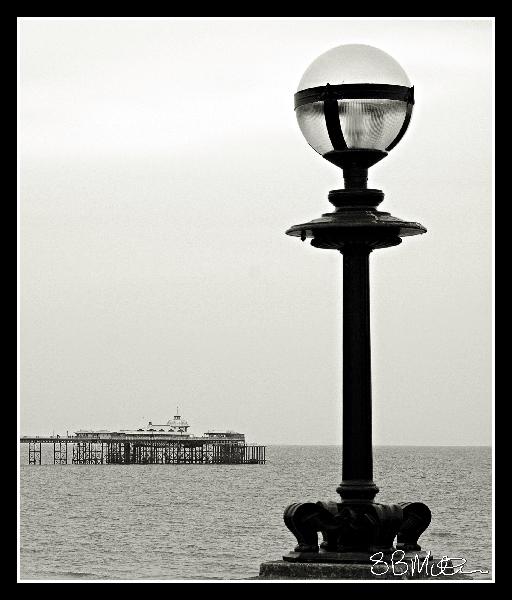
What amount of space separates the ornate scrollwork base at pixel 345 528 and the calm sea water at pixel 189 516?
42.6 feet

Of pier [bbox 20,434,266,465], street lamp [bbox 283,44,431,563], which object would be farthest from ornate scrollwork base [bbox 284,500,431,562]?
pier [bbox 20,434,266,465]

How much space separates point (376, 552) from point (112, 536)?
6510 cm

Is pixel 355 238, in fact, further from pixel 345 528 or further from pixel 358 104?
pixel 345 528

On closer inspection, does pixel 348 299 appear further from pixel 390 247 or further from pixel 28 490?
pixel 28 490

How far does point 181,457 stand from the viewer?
18475cm

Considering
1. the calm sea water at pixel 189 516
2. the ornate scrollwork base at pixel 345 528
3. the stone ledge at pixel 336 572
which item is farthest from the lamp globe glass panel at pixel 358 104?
the calm sea water at pixel 189 516

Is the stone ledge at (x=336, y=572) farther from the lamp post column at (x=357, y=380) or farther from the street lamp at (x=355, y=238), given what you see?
the lamp post column at (x=357, y=380)

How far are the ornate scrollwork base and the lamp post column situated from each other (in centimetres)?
10

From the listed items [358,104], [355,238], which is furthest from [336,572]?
[358,104]

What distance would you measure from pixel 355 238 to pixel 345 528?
1.63 m

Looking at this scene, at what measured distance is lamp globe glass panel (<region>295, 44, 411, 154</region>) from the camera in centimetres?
832

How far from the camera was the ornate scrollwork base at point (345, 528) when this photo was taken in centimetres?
812

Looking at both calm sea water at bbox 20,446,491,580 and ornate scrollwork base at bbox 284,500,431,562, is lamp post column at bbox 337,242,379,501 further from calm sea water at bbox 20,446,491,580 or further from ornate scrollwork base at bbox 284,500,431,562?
calm sea water at bbox 20,446,491,580
